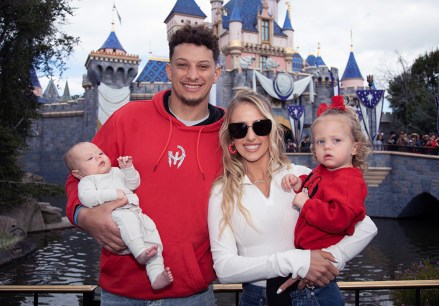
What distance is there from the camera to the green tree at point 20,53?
11.3 metres

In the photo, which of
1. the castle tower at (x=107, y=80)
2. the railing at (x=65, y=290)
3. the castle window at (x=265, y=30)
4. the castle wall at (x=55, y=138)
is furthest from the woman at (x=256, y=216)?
the castle window at (x=265, y=30)

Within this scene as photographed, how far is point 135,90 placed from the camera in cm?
2500

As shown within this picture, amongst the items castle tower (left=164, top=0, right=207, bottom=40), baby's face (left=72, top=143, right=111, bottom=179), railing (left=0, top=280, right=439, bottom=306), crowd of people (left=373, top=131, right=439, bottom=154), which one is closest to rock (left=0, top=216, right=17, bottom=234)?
railing (left=0, top=280, right=439, bottom=306)

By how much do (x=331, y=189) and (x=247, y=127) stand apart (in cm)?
51

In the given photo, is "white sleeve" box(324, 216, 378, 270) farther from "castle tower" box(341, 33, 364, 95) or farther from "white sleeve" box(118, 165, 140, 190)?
"castle tower" box(341, 33, 364, 95)

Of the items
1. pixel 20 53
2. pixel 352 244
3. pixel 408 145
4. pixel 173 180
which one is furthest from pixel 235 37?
pixel 352 244

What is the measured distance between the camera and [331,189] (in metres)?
1.99

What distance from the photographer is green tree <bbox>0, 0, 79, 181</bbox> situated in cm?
1127

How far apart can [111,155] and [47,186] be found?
11.0 meters

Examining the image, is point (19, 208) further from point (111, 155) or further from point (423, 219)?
point (423, 219)

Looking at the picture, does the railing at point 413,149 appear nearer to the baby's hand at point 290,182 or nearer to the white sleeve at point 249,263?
the baby's hand at point 290,182

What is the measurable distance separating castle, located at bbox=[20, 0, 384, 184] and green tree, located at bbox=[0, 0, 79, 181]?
10.2 meters

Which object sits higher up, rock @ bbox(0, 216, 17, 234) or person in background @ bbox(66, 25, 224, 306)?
person in background @ bbox(66, 25, 224, 306)

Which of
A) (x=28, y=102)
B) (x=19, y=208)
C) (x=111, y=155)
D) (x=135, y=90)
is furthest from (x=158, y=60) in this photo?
(x=111, y=155)
